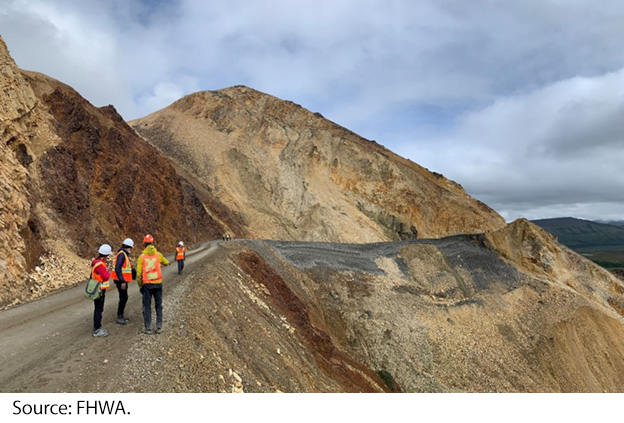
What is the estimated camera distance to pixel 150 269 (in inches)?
284

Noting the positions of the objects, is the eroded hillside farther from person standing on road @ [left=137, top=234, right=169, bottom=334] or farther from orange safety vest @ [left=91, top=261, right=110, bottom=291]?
orange safety vest @ [left=91, top=261, right=110, bottom=291]

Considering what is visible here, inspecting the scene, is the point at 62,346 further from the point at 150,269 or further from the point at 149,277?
the point at 150,269

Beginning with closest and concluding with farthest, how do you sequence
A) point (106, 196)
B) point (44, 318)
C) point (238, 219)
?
point (44, 318) → point (106, 196) → point (238, 219)

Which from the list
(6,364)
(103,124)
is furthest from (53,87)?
(6,364)

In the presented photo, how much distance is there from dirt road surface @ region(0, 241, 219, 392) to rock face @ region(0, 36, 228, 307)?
5.68 feet

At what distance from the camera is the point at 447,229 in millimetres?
49562

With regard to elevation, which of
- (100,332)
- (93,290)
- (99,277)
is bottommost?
(100,332)

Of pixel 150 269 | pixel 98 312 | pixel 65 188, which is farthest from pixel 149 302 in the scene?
pixel 65 188

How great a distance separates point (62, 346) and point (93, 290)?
3.45ft

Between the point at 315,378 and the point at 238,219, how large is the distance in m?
31.1

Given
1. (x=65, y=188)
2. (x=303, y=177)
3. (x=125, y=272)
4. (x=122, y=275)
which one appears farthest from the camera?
(x=303, y=177)

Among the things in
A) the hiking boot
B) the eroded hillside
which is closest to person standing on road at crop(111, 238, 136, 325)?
the hiking boot

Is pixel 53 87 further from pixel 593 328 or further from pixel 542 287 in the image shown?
pixel 593 328

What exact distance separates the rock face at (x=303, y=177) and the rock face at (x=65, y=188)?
1615cm
